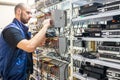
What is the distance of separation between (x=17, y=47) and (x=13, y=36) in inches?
5.3

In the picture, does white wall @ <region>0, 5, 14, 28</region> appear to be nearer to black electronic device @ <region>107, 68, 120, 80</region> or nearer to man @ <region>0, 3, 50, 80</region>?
man @ <region>0, 3, 50, 80</region>

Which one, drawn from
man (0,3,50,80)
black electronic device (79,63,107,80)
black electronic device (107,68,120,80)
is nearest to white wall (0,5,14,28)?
man (0,3,50,80)

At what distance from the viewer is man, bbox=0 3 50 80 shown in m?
1.66

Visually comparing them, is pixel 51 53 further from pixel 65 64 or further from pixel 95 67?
pixel 95 67

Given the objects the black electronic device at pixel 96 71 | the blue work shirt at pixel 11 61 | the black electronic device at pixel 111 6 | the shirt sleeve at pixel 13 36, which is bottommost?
the black electronic device at pixel 96 71

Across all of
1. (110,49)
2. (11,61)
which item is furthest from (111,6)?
(11,61)

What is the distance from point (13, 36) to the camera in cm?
168

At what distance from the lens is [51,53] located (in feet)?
10.0

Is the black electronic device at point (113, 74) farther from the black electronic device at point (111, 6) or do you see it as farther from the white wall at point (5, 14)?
the white wall at point (5, 14)

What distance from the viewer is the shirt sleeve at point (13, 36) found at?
167 cm

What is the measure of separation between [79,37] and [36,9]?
1.91 m

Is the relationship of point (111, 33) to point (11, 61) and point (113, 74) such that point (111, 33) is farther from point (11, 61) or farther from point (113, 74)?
point (11, 61)

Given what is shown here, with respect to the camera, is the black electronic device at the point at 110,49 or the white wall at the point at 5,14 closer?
the black electronic device at the point at 110,49

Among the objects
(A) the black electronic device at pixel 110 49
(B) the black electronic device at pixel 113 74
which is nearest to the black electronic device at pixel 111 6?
(A) the black electronic device at pixel 110 49
